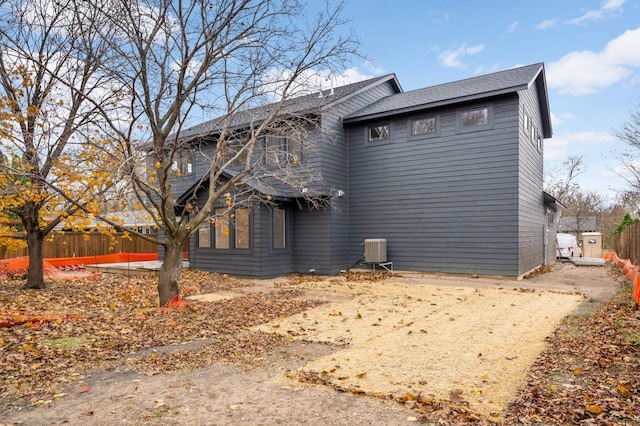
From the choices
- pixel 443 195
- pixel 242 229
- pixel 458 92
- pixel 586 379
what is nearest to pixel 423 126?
pixel 458 92

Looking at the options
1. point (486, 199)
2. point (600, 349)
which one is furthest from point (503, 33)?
point (600, 349)

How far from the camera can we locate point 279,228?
14195mm

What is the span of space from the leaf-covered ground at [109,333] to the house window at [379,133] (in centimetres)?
673

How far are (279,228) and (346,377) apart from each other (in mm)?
10187

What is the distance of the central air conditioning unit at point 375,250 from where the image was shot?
45.0ft

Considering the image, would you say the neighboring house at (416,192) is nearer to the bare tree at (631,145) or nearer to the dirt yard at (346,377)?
the bare tree at (631,145)

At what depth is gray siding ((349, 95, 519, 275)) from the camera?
1212 centimetres

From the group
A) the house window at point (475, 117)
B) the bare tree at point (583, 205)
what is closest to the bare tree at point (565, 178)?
the bare tree at point (583, 205)

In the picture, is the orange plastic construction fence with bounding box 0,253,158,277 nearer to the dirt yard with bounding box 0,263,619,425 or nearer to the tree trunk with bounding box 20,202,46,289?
the tree trunk with bounding box 20,202,46,289

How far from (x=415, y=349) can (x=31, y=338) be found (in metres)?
5.27

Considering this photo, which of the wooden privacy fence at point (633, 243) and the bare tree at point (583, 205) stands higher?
the bare tree at point (583, 205)

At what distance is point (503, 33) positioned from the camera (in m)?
13.7

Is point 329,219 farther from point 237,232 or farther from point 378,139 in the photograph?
point 378,139

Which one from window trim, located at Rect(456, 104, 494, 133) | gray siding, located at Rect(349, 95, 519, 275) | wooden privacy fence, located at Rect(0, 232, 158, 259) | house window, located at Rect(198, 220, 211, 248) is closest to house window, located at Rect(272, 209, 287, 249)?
gray siding, located at Rect(349, 95, 519, 275)
